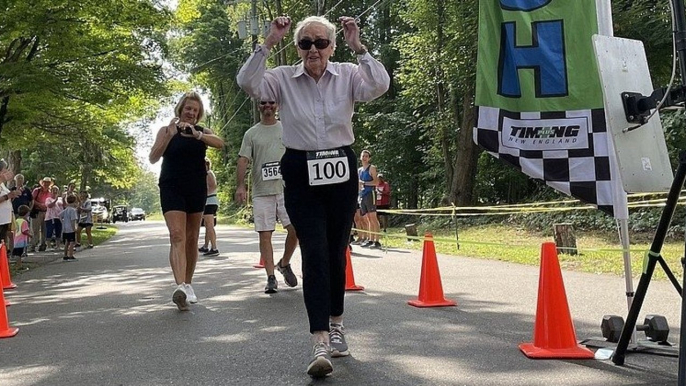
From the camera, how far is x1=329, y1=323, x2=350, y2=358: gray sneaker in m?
4.17

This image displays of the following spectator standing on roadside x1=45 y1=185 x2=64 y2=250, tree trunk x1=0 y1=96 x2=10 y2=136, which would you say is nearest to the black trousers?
tree trunk x1=0 y1=96 x2=10 y2=136

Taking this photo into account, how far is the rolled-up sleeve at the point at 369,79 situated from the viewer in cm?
409

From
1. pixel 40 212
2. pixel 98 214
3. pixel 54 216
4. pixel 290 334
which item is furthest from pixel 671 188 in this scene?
pixel 98 214

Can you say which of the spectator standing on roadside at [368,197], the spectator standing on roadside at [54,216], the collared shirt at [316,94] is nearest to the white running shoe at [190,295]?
the collared shirt at [316,94]

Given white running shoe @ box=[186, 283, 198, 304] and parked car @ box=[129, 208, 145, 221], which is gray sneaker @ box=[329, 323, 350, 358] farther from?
parked car @ box=[129, 208, 145, 221]

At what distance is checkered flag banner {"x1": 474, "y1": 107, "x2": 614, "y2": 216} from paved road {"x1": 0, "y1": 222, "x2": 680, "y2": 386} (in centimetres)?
111

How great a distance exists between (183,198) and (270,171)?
47.5 inches

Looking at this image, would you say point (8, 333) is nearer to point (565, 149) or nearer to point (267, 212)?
point (267, 212)

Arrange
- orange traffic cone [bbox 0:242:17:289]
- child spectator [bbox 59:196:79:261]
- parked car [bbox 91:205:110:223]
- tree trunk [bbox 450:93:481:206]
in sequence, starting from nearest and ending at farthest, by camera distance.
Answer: orange traffic cone [bbox 0:242:17:289]
child spectator [bbox 59:196:79:261]
tree trunk [bbox 450:93:481:206]
parked car [bbox 91:205:110:223]

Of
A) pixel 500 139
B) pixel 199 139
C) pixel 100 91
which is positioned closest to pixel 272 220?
pixel 199 139

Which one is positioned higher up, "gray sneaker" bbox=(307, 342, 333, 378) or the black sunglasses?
the black sunglasses

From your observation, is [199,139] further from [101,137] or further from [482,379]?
[101,137]

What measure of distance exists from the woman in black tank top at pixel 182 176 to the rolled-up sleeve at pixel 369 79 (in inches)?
90.6

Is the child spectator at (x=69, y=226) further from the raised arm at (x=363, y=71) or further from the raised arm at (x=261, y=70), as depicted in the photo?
the raised arm at (x=363, y=71)
